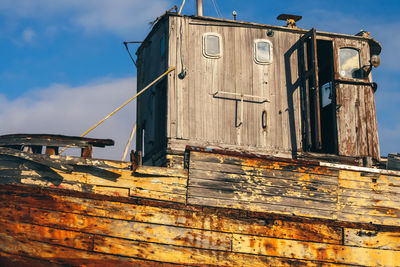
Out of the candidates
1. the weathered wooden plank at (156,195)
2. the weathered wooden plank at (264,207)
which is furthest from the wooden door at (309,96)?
the weathered wooden plank at (156,195)

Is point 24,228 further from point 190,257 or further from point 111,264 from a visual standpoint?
point 190,257

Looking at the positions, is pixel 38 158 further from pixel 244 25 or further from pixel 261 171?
pixel 244 25

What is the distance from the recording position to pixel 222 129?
519 inches

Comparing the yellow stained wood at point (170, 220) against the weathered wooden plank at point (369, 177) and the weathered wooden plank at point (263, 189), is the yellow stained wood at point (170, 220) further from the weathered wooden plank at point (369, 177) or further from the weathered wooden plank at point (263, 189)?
the weathered wooden plank at point (369, 177)

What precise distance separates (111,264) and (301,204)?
4.12 meters

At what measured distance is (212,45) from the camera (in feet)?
44.9

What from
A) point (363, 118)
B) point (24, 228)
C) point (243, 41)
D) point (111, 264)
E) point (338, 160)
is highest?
point (243, 41)

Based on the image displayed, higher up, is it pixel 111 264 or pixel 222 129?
pixel 222 129

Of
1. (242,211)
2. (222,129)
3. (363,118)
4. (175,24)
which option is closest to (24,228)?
(242,211)

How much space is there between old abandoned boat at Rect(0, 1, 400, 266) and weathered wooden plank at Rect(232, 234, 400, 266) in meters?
0.02

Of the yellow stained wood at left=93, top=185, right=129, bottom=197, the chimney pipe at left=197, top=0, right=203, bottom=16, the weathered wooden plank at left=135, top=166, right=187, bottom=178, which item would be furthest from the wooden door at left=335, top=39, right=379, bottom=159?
the yellow stained wood at left=93, top=185, right=129, bottom=197

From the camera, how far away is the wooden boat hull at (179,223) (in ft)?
32.6

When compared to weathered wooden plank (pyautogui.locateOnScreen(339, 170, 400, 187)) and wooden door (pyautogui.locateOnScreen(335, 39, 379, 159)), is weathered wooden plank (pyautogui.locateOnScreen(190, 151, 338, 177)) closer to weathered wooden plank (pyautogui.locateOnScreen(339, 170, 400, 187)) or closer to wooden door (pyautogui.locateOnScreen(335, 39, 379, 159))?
weathered wooden plank (pyautogui.locateOnScreen(339, 170, 400, 187))

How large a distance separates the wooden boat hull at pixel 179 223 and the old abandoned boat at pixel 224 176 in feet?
0.07
